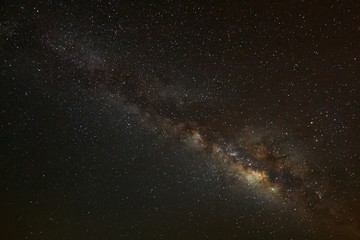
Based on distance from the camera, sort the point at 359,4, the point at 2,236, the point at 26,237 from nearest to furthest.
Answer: the point at 359,4 < the point at 26,237 < the point at 2,236

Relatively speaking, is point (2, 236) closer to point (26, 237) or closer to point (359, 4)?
point (26, 237)

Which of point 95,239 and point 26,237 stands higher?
point 95,239

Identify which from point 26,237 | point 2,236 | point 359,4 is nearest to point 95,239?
point 26,237

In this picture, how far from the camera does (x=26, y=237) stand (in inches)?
285

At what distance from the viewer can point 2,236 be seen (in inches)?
358

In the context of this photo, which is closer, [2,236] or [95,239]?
[95,239]

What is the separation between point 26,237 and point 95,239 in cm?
195

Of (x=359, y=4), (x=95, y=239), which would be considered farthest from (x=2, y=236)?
(x=359, y=4)

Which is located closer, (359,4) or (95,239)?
(359,4)

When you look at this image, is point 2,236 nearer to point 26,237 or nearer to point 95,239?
point 26,237

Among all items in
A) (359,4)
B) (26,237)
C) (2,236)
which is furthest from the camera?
(2,236)

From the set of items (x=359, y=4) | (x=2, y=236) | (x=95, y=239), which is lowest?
(x=2, y=236)

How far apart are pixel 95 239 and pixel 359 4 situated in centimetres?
789

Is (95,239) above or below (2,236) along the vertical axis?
above
